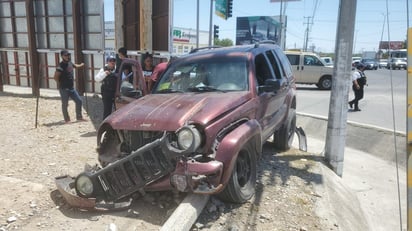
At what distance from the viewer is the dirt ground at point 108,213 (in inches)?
149

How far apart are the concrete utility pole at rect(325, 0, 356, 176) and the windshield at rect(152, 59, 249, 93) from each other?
90.8 inches

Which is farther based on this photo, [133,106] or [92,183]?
[133,106]

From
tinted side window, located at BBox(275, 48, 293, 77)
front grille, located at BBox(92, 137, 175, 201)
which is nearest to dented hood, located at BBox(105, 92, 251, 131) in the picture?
front grille, located at BBox(92, 137, 175, 201)

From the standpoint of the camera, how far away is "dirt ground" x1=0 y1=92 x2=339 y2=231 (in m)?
3.80

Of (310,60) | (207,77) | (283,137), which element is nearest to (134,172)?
(207,77)

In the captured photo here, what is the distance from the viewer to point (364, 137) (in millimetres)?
8828

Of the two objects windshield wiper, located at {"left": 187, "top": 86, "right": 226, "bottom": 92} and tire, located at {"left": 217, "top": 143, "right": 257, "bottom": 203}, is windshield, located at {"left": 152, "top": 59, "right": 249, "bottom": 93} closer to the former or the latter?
windshield wiper, located at {"left": 187, "top": 86, "right": 226, "bottom": 92}

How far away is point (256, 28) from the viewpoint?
51.2 metres

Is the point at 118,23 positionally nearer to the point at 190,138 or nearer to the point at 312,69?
the point at 190,138

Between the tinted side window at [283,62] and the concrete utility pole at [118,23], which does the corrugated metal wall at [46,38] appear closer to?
the concrete utility pole at [118,23]

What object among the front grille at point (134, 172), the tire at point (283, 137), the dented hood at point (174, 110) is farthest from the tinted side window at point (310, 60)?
the front grille at point (134, 172)

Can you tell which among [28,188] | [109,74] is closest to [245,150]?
[28,188]

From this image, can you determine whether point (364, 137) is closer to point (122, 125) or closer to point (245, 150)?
point (245, 150)

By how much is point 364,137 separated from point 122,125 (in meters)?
6.82
